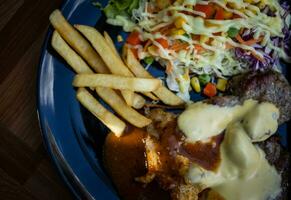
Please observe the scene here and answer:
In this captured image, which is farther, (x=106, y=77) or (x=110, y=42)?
(x=110, y=42)

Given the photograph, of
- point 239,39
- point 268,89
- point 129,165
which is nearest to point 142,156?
point 129,165

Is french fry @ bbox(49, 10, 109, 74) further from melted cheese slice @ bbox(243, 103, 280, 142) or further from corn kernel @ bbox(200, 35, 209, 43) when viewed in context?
melted cheese slice @ bbox(243, 103, 280, 142)

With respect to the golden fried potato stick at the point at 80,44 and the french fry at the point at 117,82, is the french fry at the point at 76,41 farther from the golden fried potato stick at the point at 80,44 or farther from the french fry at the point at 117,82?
the french fry at the point at 117,82

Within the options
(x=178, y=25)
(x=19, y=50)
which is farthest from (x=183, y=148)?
(x=19, y=50)

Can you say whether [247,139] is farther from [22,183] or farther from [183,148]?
[22,183]

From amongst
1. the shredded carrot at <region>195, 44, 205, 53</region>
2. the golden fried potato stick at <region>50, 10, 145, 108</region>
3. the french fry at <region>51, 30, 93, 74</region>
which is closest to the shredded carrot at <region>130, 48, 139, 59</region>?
the golden fried potato stick at <region>50, 10, 145, 108</region>

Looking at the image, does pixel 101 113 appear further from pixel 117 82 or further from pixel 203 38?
pixel 203 38
